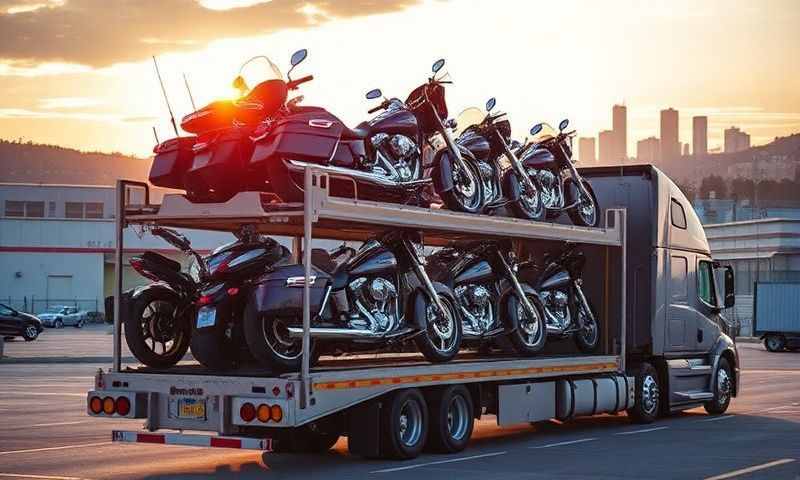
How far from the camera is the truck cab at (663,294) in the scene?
20.9 m

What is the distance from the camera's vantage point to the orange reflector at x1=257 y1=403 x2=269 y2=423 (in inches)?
530

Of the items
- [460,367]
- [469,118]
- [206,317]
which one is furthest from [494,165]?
[206,317]

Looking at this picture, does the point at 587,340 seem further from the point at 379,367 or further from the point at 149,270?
the point at 149,270

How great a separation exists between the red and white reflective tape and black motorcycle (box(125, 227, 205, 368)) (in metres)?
1.10

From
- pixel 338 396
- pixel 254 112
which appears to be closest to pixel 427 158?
pixel 254 112

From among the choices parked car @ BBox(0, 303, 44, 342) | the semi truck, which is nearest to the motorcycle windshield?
the semi truck

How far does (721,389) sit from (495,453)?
7.40m

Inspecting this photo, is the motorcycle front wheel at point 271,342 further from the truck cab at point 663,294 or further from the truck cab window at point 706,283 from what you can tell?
the truck cab window at point 706,283

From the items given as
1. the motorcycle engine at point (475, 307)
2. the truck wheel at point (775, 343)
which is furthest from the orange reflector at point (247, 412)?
the truck wheel at point (775, 343)

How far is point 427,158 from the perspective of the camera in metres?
17.0

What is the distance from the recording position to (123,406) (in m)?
14.5

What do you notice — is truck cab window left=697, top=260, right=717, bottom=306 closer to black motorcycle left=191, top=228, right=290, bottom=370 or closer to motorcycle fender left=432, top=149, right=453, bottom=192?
motorcycle fender left=432, top=149, right=453, bottom=192

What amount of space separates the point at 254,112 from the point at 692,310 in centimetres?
957

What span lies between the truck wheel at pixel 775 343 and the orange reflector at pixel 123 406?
46.3 m
